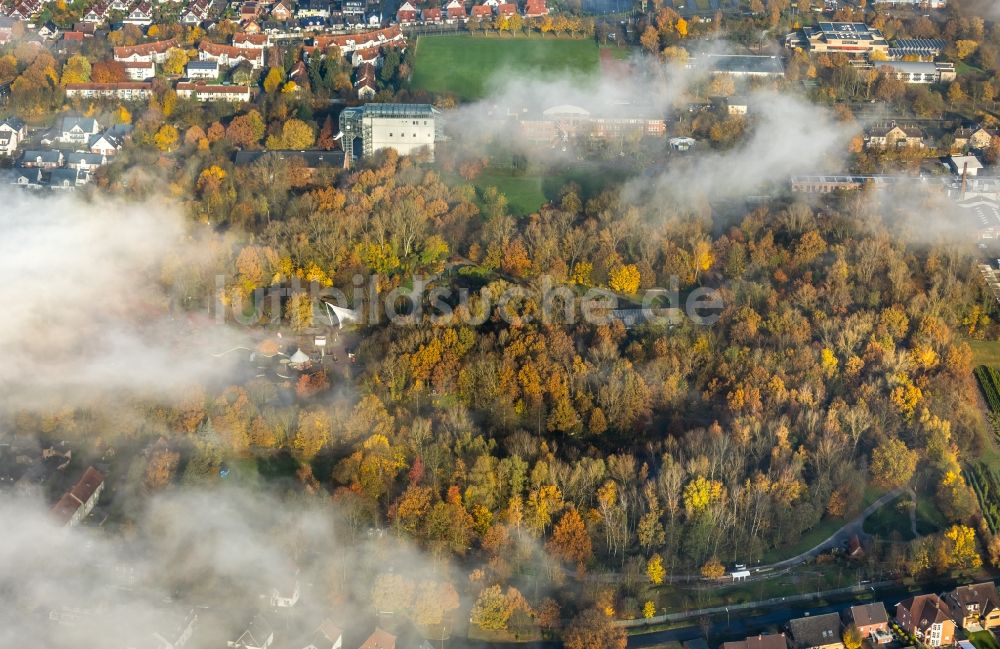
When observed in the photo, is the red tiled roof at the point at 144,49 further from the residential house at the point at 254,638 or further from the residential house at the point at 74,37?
the residential house at the point at 254,638

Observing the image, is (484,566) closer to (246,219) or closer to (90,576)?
(90,576)

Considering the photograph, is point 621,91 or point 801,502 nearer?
point 801,502

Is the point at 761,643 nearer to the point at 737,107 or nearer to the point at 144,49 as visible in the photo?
the point at 737,107

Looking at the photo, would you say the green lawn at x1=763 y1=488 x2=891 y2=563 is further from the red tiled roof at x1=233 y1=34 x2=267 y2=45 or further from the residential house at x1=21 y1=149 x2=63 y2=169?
the red tiled roof at x1=233 y1=34 x2=267 y2=45

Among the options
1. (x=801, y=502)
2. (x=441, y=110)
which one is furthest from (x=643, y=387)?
(x=441, y=110)

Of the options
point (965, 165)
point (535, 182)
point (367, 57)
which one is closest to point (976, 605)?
point (965, 165)

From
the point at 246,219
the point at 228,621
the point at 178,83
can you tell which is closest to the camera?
the point at 228,621

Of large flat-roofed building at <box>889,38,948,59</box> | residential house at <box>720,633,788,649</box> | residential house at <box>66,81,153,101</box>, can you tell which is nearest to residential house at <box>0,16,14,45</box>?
residential house at <box>66,81,153,101</box>
